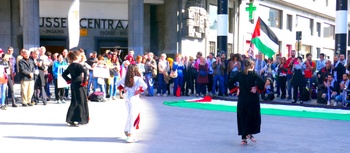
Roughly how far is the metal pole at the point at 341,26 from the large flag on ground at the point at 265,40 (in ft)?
21.9

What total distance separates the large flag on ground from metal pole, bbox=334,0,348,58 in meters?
6.67

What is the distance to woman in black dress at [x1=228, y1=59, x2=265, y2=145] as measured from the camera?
336 inches

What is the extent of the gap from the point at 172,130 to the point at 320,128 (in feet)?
12.2

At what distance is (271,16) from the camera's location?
37.0 m

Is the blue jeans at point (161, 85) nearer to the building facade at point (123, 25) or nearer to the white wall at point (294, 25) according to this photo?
the building facade at point (123, 25)

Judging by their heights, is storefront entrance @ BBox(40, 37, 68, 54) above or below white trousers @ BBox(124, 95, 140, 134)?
above

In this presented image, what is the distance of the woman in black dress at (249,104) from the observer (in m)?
8.53

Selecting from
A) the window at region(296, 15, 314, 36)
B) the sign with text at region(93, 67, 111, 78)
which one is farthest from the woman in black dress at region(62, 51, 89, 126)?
the window at region(296, 15, 314, 36)

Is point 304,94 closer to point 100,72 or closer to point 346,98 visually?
point 346,98

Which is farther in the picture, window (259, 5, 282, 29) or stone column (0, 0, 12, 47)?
window (259, 5, 282, 29)

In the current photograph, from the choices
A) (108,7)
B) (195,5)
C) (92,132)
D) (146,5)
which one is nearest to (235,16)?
(195,5)

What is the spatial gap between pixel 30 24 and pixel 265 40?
12.4 m

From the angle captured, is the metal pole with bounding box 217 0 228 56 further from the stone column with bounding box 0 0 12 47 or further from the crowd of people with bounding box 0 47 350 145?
the stone column with bounding box 0 0 12 47

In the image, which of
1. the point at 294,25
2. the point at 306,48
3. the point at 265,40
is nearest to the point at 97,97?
the point at 265,40
